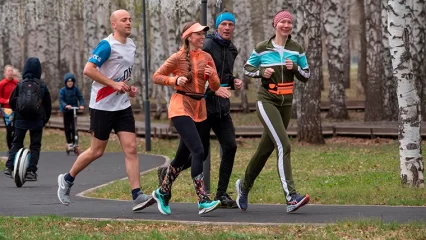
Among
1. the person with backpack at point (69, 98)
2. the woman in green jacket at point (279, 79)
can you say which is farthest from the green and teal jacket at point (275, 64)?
the person with backpack at point (69, 98)

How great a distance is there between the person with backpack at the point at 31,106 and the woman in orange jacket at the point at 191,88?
5.65 metres

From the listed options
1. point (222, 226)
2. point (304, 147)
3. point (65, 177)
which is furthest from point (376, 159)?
point (222, 226)

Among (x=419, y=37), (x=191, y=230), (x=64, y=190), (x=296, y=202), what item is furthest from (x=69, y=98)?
(x=191, y=230)

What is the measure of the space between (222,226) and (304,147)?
15.3 m

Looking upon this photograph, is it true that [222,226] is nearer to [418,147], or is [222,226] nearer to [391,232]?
[391,232]

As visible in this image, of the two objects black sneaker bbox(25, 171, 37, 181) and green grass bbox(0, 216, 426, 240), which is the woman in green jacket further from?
black sneaker bbox(25, 171, 37, 181)

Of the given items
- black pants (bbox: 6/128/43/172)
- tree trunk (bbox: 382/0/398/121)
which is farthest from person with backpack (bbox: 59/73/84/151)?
tree trunk (bbox: 382/0/398/121)

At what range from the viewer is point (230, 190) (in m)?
14.9

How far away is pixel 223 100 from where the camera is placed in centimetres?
1195

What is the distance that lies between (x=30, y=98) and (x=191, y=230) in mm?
7414

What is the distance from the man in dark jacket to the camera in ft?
39.0

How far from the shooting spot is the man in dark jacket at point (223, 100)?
11.9m

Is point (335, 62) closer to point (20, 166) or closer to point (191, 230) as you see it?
point (20, 166)

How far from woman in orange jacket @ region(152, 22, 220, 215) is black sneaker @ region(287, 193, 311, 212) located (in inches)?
34.4
